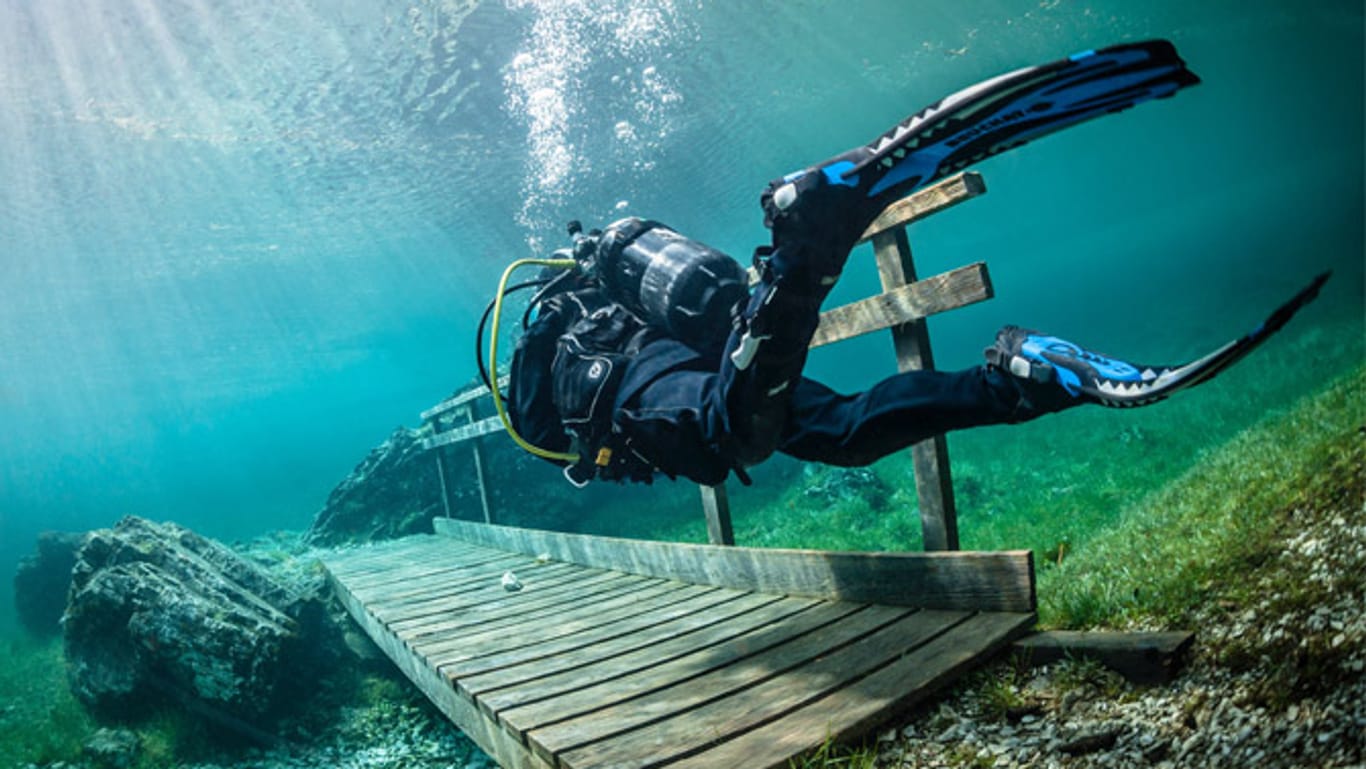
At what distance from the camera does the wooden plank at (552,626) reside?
152 inches

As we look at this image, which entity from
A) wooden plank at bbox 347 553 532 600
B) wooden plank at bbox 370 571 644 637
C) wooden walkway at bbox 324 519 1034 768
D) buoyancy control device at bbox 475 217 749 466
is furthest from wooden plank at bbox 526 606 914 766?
wooden plank at bbox 347 553 532 600

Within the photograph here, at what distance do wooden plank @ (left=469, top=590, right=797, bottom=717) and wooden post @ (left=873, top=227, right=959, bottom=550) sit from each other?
32.8 inches

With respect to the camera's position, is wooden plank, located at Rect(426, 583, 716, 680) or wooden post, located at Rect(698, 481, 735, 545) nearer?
wooden plank, located at Rect(426, 583, 716, 680)

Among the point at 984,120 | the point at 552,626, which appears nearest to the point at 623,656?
the point at 552,626

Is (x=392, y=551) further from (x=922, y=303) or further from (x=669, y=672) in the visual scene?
(x=922, y=303)

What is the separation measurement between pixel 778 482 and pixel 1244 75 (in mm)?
53884

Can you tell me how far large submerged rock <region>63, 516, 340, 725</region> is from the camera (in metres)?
6.07

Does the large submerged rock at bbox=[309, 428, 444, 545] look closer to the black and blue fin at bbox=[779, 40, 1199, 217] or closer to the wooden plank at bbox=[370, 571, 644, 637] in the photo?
the wooden plank at bbox=[370, 571, 644, 637]

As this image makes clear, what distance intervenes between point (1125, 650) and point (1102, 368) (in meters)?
1.03

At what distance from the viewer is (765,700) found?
8.36 feet

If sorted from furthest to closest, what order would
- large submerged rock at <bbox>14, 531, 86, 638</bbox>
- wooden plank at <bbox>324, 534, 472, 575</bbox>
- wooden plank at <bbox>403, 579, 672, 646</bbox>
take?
1. large submerged rock at <bbox>14, 531, 86, 638</bbox>
2. wooden plank at <bbox>324, 534, 472, 575</bbox>
3. wooden plank at <bbox>403, 579, 672, 646</bbox>

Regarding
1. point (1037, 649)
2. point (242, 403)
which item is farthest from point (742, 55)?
point (242, 403)

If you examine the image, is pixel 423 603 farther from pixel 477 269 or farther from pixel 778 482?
pixel 477 269

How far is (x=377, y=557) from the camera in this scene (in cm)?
974
